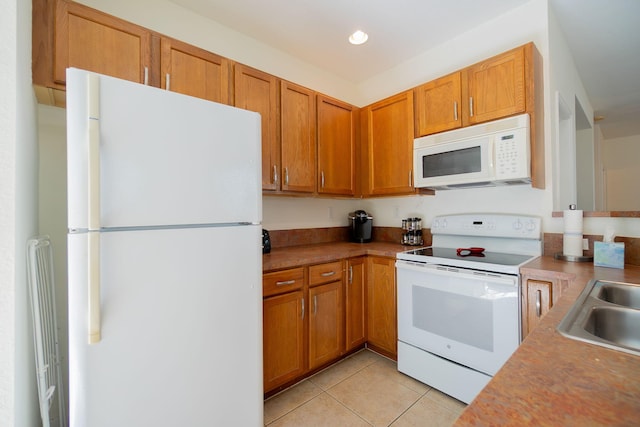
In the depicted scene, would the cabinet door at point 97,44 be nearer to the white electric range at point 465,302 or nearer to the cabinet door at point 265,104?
the cabinet door at point 265,104

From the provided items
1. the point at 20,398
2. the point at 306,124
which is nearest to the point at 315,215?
the point at 306,124

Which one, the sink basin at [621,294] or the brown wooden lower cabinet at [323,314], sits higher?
the sink basin at [621,294]

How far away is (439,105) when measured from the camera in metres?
2.08

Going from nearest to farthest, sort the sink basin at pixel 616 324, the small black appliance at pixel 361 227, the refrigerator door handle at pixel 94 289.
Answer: the sink basin at pixel 616 324 → the refrigerator door handle at pixel 94 289 → the small black appliance at pixel 361 227

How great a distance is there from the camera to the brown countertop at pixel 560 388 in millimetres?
399

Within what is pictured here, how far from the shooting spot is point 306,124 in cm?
223

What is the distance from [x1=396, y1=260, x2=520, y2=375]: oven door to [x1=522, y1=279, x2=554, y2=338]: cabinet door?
5 cm

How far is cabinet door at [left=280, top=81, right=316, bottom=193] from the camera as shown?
6.84ft

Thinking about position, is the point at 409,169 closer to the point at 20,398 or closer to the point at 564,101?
the point at 564,101

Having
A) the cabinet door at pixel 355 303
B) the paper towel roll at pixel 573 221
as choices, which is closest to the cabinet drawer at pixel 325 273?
the cabinet door at pixel 355 303

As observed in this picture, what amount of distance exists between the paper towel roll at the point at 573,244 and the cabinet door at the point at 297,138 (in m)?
1.72

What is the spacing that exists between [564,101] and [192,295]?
9.82 feet

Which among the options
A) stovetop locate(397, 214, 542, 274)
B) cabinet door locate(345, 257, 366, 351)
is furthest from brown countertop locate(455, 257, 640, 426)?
cabinet door locate(345, 257, 366, 351)

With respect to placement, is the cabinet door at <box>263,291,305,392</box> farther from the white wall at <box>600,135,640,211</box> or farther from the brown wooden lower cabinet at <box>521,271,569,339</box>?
the white wall at <box>600,135,640,211</box>
